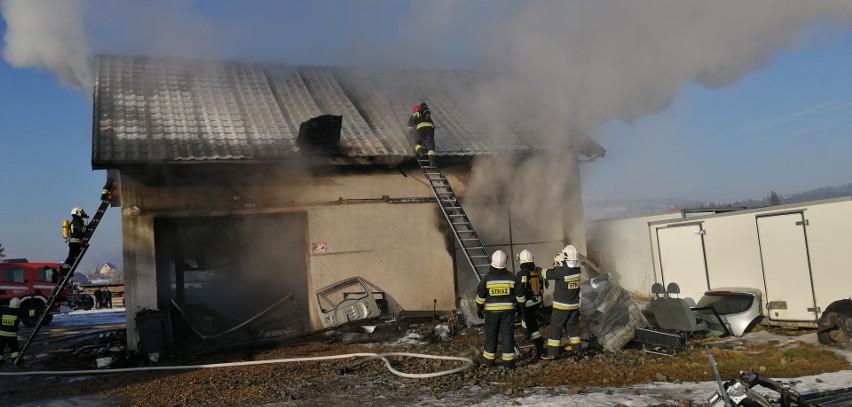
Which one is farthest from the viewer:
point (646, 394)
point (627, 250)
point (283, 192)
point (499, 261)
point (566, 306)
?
point (627, 250)

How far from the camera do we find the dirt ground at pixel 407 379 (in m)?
6.27

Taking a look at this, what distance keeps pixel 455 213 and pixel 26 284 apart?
15.6m

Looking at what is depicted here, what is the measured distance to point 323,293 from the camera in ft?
35.5

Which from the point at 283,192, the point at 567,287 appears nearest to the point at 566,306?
the point at 567,287

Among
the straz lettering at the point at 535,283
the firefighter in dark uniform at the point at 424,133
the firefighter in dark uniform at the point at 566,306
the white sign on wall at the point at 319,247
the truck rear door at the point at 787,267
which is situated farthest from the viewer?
the firefighter in dark uniform at the point at 424,133

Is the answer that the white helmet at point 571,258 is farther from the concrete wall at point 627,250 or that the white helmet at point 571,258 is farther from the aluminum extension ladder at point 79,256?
the aluminum extension ladder at point 79,256

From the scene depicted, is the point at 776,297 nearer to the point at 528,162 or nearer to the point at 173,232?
the point at 528,162

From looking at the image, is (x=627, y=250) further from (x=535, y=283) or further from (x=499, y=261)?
(x=499, y=261)

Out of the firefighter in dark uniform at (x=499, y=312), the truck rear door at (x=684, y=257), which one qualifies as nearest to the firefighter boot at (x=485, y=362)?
the firefighter in dark uniform at (x=499, y=312)

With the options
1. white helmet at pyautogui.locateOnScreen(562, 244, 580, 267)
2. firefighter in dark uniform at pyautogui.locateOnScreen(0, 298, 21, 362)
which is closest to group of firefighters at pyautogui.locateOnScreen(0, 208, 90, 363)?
firefighter in dark uniform at pyautogui.locateOnScreen(0, 298, 21, 362)

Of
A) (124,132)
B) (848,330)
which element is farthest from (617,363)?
(124,132)

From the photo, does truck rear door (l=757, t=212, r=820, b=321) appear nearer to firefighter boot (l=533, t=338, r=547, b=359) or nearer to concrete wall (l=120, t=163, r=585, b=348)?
firefighter boot (l=533, t=338, r=547, b=359)

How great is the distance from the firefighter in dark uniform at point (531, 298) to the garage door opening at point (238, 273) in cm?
450

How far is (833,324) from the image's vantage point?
7.59 m
